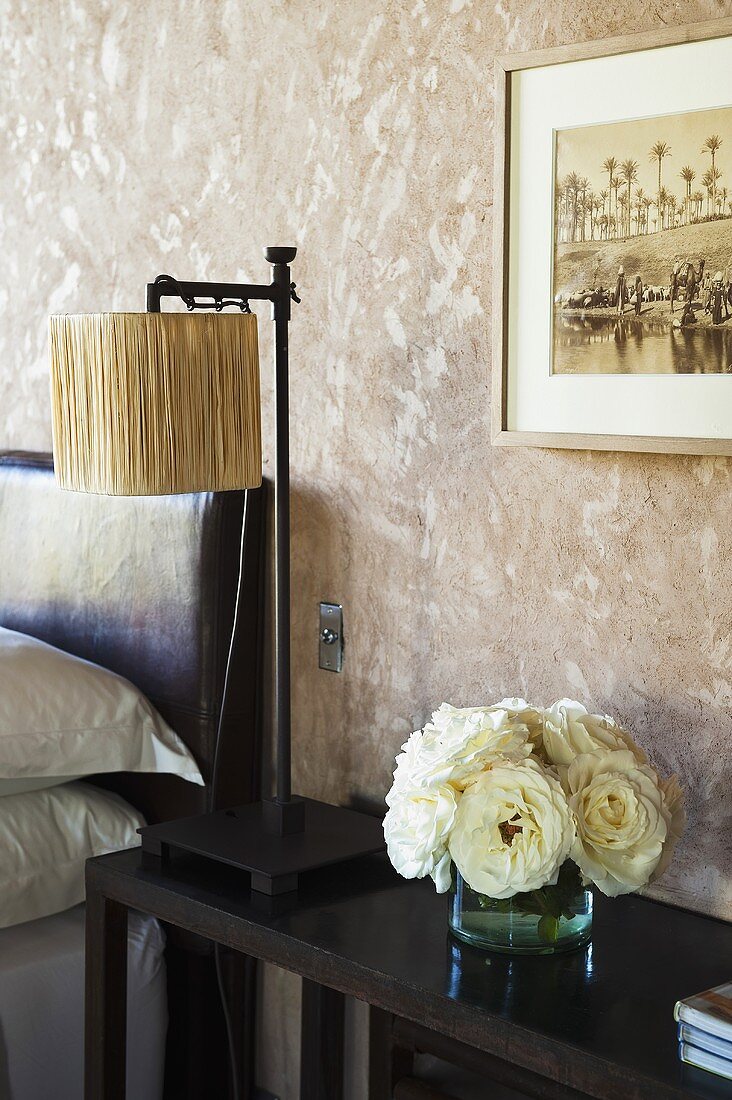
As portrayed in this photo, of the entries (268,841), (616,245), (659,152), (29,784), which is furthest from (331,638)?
(659,152)

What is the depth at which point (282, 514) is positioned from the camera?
159cm

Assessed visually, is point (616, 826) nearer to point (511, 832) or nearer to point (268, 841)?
point (511, 832)

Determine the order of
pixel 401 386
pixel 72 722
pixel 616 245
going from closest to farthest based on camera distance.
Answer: pixel 616 245 < pixel 401 386 < pixel 72 722

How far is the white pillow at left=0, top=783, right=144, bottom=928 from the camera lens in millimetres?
1785

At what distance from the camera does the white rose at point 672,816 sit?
50.9 inches

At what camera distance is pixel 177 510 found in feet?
6.25

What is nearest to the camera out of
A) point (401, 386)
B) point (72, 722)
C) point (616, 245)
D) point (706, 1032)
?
point (706, 1032)

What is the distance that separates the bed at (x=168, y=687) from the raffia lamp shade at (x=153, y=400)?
372 millimetres

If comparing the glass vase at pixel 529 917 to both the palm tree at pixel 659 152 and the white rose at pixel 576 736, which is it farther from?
the palm tree at pixel 659 152

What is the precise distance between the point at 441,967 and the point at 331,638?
2.15 ft

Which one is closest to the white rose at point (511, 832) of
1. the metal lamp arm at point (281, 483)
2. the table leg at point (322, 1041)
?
the metal lamp arm at point (281, 483)

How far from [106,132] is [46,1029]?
1.40 m

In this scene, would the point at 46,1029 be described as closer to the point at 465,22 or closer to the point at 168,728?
the point at 168,728

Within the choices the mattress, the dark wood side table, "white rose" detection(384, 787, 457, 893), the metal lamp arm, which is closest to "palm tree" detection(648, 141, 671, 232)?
the metal lamp arm
